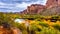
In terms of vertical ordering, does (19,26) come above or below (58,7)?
below

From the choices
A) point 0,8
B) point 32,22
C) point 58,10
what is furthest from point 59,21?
point 0,8

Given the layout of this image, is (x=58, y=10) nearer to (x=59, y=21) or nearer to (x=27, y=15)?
(x=59, y=21)

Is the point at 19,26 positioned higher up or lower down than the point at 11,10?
lower down

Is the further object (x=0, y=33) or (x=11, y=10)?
(x=11, y=10)

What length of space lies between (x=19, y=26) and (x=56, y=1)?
1.18 meters

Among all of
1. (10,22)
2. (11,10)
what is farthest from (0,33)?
(11,10)

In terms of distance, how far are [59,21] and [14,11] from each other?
1.24m

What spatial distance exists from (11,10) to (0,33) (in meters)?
0.74

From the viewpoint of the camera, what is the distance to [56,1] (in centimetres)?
557

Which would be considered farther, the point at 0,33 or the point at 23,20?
the point at 23,20

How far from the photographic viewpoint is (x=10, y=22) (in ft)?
17.9

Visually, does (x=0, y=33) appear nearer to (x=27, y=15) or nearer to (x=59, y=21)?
(x=27, y=15)

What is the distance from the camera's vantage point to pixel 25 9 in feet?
18.7

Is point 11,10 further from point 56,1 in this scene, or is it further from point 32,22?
point 56,1
